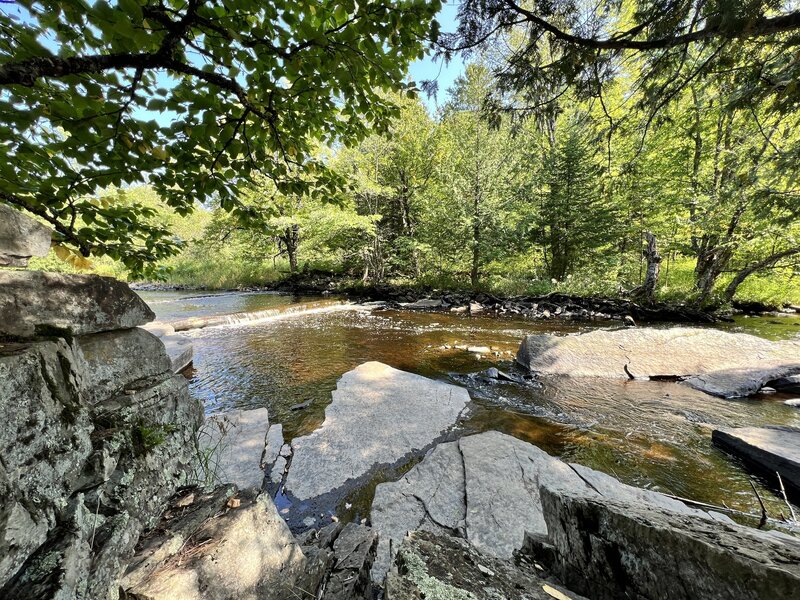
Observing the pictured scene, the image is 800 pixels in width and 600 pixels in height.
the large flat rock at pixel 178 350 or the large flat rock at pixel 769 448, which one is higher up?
the large flat rock at pixel 178 350

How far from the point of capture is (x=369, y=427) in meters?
4.45

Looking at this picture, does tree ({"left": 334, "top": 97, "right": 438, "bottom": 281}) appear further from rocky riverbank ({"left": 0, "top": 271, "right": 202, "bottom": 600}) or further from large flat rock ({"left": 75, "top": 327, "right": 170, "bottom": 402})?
rocky riverbank ({"left": 0, "top": 271, "right": 202, "bottom": 600})

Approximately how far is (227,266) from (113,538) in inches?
1235

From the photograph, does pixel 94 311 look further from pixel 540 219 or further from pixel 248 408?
pixel 540 219

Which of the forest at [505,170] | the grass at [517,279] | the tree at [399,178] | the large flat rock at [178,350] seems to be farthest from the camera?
the tree at [399,178]

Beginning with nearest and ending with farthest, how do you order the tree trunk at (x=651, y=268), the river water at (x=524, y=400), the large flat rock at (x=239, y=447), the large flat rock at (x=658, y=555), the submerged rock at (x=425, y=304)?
the large flat rock at (x=658, y=555) < the large flat rock at (x=239, y=447) < the river water at (x=524, y=400) < the tree trunk at (x=651, y=268) < the submerged rock at (x=425, y=304)

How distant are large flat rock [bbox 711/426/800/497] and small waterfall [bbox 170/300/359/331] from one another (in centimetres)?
1330

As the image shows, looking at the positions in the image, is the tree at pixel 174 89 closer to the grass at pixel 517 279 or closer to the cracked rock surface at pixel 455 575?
the cracked rock surface at pixel 455 575

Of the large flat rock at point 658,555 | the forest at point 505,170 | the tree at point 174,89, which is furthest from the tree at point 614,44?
the large flat rock at point 658,555

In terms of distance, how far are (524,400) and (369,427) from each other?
310cm

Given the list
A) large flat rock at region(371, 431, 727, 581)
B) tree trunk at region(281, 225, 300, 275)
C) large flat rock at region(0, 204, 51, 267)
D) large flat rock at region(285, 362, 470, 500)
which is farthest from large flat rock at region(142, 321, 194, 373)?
tree trunk at region(281, 225, 300, 275)

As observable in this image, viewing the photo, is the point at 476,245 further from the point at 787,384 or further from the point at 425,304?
the point at 787,384

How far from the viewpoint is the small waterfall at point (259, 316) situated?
11.2 metres

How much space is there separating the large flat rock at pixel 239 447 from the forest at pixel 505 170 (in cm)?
207
